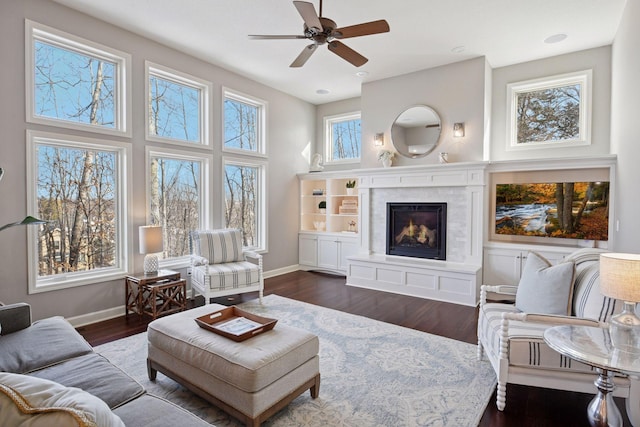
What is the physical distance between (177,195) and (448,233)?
3945mm

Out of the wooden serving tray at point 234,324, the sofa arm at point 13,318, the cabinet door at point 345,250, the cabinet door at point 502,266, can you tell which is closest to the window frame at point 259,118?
the cabinet door at point 345,250

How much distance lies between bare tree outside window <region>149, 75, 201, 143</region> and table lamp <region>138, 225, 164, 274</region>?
51.6 inches

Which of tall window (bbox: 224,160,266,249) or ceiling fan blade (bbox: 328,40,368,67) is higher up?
ceiling fan blade (bbox: 328,40,368,67)

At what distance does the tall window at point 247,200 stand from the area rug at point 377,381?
→ 260cm

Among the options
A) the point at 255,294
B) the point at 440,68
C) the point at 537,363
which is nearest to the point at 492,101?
the point at 440,68

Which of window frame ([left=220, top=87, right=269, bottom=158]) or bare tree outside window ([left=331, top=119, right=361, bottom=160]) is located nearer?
window frame ([left=220, top=87, right=269, bottom=158])

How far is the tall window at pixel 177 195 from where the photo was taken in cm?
448

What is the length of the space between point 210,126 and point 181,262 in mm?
2018

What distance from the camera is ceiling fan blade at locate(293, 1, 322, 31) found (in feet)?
7.76

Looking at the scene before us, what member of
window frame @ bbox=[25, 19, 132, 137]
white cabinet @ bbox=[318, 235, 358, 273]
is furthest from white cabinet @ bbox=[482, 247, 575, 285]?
window frame @ bbox=[25, 19, 132, 137]

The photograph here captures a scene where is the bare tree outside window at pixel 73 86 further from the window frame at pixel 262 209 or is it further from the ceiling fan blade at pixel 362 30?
the ceiling fan blade at pixel 362 30

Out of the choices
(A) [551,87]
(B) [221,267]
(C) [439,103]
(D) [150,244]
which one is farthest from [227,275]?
(A) [551,87]

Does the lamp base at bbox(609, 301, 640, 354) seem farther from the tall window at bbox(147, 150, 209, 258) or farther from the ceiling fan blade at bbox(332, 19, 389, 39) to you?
the tall window at bbox(147, 150, 209, 258)

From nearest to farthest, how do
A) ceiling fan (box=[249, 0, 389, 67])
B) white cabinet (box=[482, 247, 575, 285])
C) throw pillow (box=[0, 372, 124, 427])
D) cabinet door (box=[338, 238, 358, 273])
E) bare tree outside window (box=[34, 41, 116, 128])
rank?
throw pillow (box=[0, 372, 124, 427])
ceiling fan (box=[249, 0, 389, 67])
bare tree outside window (box=[34, 41, 116, 128])
white cabinet (box=[482, 247, 575, 285])
cabinet door (box=[338, 238, 358, 273])
